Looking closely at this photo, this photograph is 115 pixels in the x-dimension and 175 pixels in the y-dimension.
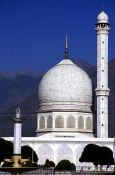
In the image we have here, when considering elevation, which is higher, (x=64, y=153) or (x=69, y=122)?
(x=69, y=122)

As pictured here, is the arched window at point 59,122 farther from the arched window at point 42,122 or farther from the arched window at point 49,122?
the arched window at point 42,122

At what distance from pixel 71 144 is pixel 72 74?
24.0 ft

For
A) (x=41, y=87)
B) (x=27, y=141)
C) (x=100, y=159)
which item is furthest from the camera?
(x=41, y=87)

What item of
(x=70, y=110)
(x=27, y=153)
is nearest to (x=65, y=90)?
(x=70, y=110)

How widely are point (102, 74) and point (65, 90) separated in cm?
458

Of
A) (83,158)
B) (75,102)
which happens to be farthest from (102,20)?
(83,158)

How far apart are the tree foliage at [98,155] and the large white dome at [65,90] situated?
9187mm

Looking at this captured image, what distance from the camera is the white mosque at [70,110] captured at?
235 feet

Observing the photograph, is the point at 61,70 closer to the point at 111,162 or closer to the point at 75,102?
the point at 75,102

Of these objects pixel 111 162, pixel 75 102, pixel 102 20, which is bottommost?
pixel 111 162

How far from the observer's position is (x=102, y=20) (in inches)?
2840

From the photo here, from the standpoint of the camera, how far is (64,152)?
235ft

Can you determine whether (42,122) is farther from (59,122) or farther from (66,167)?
(66,167)

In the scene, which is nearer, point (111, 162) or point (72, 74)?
point (111, 162)
